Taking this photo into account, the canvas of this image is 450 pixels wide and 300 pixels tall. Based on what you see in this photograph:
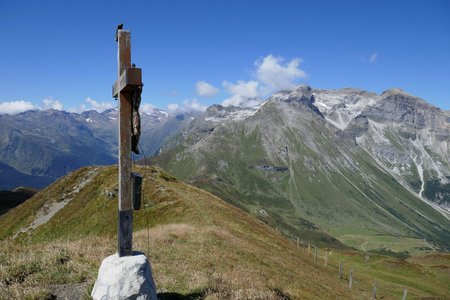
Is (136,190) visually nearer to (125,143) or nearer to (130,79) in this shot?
(125,143)

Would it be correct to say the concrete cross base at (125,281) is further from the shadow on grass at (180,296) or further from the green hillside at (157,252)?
the shadow on grass at (180,296)

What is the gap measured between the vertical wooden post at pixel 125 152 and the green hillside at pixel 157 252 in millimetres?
1664

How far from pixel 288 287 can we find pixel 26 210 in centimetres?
5841

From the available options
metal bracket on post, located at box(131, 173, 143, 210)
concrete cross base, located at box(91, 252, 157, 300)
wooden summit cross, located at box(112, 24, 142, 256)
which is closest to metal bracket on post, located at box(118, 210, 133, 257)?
wooden summit cross, located at box(112, 24, 142, 256)

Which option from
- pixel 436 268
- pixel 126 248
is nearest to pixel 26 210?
pixel 126 248

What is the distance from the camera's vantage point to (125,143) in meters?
12.9

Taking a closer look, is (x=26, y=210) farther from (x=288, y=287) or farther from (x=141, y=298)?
(x=141, y=298)

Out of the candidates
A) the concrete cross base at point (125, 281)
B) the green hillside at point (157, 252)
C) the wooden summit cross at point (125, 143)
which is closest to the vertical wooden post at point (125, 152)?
the wooden summit cross at point (125, 143)

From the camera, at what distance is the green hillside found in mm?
14062

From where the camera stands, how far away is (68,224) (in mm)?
54000

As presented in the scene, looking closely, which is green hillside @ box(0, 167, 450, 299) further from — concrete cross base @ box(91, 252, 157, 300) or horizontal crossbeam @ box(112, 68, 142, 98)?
horizontal crossbeam @ box(112, 68, 142, 98)

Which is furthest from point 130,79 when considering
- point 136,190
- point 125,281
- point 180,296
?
point 180,296

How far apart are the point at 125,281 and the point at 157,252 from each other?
9.36m

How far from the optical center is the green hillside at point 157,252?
46.1ft
